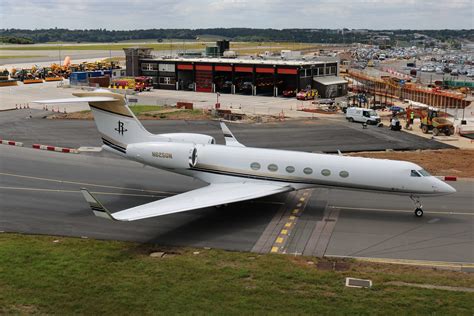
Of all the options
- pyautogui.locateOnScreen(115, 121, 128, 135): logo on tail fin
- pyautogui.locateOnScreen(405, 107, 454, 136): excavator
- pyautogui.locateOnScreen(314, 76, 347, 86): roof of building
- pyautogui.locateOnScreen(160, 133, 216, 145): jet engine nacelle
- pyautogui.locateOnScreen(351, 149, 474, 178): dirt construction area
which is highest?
pyautogui.locateOnScreen(314, 76, 347, 86): roof of building

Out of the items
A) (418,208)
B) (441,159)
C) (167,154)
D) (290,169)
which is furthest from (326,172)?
(441,159)

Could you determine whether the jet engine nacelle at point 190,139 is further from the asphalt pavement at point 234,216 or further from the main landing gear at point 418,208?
the main landing gear at point 418,208

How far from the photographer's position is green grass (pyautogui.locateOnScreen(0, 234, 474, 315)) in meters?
16.5

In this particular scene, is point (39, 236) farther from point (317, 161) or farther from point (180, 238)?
point (317, 161)

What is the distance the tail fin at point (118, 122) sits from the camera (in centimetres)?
3058

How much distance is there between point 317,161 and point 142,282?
12.4 m

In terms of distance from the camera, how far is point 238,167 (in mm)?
28234

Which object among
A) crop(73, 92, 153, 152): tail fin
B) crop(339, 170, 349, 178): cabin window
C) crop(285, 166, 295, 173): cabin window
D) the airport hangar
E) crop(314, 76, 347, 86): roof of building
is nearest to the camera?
crop(339, 170, 349, 178): cabin window

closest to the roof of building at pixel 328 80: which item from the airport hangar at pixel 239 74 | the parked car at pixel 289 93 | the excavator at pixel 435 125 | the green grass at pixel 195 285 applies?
the airport hangar at pixel 239 74

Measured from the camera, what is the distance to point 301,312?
16203 millimetres

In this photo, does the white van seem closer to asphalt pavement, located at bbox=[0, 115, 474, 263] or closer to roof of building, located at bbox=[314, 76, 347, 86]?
roof of building, located at bbox=[314, 76, 347, 86]

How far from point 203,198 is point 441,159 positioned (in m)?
22.8

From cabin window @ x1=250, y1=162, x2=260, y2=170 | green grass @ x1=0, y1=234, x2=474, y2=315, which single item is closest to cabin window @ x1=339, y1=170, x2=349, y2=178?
cabin window @ x1=250, y1=162, x2=260, y2=170

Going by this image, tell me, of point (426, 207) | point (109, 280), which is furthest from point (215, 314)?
point (426, 207)
